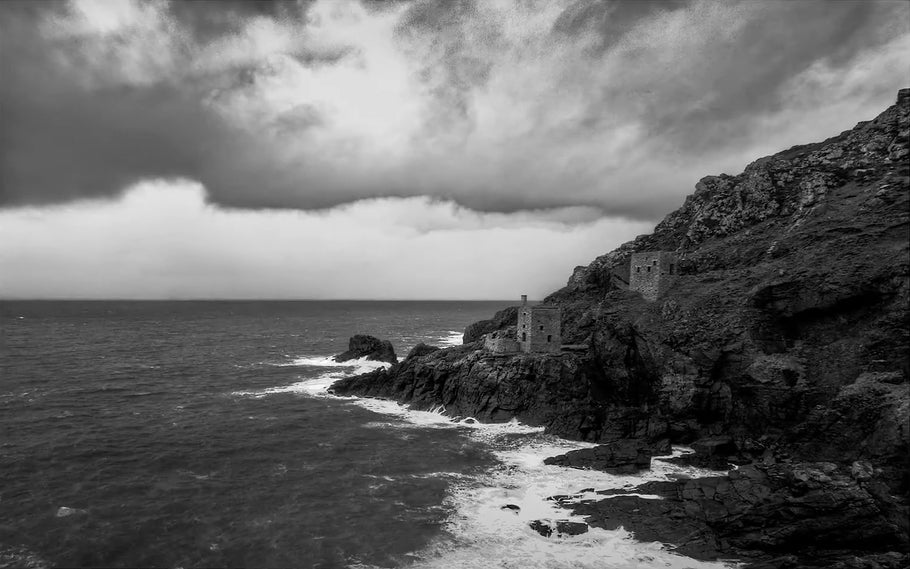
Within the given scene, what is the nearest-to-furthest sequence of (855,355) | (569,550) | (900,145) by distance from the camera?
(569,550), (855,355), (900,145)

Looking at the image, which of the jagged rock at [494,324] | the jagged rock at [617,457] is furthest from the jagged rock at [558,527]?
the jagged rock at [494,324]

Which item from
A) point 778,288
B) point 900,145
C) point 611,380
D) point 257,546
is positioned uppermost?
point 900,145

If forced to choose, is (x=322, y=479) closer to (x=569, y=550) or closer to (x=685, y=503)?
(x=569, y=550)

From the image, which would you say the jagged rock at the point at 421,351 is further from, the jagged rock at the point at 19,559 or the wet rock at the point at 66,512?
the jagged rock at the point at 19,559

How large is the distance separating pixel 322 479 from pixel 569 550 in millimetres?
20281

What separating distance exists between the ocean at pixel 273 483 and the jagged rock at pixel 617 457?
44.7 inches

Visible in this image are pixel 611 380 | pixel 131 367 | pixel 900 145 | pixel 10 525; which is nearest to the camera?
pixel 10 525

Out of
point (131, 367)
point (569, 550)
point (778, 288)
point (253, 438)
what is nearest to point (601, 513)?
point (569, 550)

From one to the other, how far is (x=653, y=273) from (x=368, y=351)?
57.8m

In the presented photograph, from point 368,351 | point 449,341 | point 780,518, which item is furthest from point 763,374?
point 449,341

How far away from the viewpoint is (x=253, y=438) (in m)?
49.3

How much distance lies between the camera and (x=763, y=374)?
42.5 meters

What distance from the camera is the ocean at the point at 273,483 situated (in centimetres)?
2812

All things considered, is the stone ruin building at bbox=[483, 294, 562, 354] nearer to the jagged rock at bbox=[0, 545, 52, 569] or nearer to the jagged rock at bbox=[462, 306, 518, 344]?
the jagged rock at bbox=[462, 306, 518, 344]
